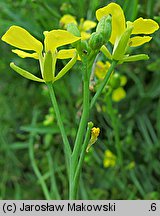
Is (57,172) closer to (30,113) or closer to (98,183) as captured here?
(98,183)

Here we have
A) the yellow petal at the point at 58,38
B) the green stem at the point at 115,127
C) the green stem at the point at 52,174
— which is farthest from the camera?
the green stem at the point at 52,174

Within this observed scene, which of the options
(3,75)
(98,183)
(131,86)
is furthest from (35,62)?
(98,183)

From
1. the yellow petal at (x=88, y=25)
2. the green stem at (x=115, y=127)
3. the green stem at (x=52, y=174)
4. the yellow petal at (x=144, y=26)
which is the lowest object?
the green stem at (x=52, y=174)

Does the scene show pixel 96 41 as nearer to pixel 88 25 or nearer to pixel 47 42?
pixel 47 42

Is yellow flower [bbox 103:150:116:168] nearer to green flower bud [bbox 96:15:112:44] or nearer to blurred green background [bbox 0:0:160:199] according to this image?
blurred green background [bbox 0:0:160:199]

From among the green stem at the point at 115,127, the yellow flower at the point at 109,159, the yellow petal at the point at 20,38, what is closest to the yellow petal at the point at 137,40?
the yellow petal at the point at 20,38

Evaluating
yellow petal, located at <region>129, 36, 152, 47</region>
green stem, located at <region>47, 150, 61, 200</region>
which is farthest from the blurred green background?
yellow petal, located at <region>129, 36, 152, 47</region>

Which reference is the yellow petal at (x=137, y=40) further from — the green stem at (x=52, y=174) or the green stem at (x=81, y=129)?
the green stem at (x=52, y=174)
